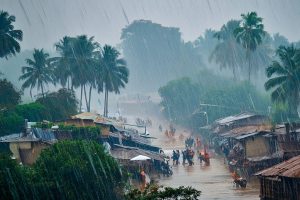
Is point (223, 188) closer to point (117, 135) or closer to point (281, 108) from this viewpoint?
point (117, 135)

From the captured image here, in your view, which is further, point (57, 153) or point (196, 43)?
point (196, 43)

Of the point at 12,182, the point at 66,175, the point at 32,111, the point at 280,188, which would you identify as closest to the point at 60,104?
the point at 32,111

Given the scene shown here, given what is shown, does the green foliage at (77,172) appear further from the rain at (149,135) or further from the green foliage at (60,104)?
the green foliage at (60,104)

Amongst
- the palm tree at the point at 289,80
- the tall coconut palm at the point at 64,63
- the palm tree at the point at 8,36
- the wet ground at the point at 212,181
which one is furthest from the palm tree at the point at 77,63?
the palm tree at the point at 289,80

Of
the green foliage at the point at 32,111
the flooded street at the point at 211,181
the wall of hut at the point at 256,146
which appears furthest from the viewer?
the green foliage at the point at 32,111

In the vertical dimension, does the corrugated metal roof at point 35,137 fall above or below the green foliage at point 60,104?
below

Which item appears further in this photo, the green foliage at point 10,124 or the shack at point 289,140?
the green foliage at point 10,124

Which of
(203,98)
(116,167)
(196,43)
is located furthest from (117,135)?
(196,43)

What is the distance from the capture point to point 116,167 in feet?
71.4

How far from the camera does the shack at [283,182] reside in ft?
65.6

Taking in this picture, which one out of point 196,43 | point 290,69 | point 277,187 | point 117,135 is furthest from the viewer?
point 196,43

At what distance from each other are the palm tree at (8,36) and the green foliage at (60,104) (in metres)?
9.33

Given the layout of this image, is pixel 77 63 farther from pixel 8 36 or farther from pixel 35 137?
pixel 35 137

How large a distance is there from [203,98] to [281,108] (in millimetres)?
20252
